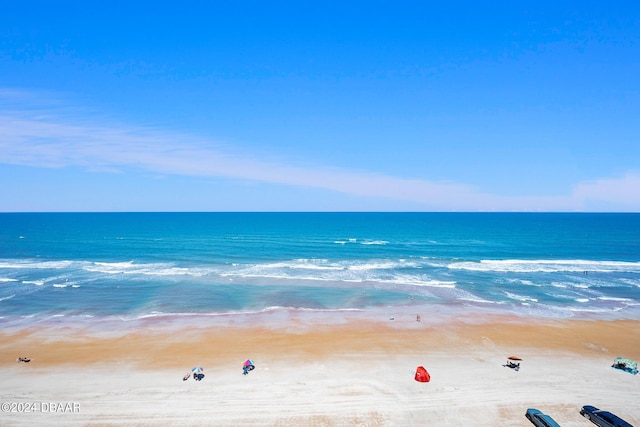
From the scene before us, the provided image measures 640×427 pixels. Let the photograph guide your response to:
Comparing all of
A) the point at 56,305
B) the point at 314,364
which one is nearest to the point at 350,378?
the point at 314,364

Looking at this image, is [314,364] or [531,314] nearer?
[314,364]

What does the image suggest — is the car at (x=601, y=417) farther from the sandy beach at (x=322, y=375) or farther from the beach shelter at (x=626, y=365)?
the beach shelter at (x=626, y=365)

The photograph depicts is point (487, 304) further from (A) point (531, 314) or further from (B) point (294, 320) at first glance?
(B) point (294, 320)

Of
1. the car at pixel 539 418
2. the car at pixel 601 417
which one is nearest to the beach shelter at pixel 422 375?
the car at pixel 539 418

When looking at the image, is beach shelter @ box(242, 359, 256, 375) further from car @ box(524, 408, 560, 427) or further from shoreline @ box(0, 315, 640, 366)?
car @ box(524, 408, 560, 427)

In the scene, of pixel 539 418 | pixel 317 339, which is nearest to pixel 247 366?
pixel 317 339

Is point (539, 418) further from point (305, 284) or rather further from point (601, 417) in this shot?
point (305, 284)

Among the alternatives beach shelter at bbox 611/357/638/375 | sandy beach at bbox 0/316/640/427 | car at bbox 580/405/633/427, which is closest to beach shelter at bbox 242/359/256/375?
sandy beach at bbox 0/316/640/427
